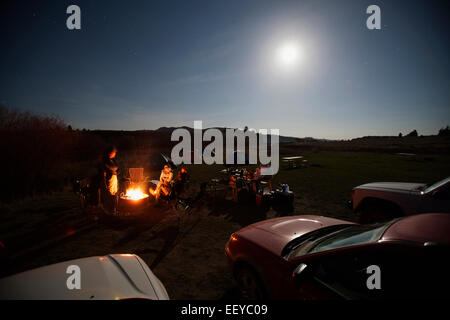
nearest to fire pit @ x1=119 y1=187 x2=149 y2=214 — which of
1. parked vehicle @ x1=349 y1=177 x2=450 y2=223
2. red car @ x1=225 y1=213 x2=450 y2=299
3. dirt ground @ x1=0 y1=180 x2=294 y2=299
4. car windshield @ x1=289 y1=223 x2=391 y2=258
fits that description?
dirt ground @ x1=0 y1=180 x2=294 y2=299

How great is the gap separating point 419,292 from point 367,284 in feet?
1.18

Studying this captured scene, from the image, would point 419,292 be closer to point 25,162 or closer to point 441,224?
point 441,224

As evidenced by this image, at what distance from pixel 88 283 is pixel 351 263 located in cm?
277

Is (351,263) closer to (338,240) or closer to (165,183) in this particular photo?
(338,240)

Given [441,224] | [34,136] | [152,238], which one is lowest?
[152,238]

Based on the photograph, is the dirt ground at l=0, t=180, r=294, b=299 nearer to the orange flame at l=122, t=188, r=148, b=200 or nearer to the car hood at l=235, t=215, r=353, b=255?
the orange flame at l=122, t=188, r=148, b=200

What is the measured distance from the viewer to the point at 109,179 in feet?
19.5

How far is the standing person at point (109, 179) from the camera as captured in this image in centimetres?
580

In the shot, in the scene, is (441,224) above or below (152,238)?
above

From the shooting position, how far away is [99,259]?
2.52 metres

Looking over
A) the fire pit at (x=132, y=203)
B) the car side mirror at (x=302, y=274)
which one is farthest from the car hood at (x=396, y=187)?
the fire pit at (x=132, y=203)

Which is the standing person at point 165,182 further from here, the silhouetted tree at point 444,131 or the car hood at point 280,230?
the silhouetted tree at point 444,131
